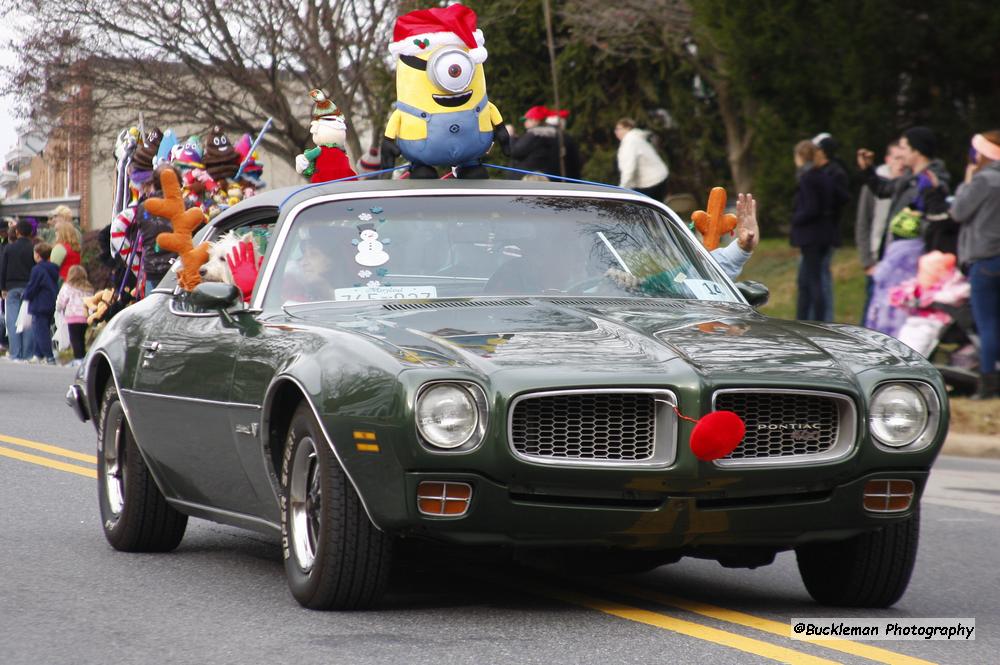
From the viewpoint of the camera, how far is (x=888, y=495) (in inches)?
220

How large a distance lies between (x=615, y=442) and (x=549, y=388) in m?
0.27

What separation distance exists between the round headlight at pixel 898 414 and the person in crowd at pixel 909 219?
8.51 meters

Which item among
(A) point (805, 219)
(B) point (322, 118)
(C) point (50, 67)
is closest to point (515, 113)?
(C) point (50, 67)

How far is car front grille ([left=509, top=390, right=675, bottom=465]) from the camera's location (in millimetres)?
5215

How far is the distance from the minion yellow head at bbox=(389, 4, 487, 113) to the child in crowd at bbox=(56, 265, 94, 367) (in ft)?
46.5

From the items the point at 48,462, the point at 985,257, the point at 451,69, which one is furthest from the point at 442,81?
the point at 985,257

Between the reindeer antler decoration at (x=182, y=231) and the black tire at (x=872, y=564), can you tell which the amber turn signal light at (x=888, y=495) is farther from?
the reindeer antler decoration at (x=182, y=231)

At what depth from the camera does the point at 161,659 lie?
4988 mm

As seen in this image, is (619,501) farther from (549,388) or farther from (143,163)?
(143,163)

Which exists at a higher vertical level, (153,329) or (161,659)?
(153,329)

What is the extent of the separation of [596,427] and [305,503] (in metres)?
1.02

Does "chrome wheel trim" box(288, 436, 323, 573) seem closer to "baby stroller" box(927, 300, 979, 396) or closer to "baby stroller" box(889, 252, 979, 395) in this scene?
"baby stroller" box(927, 300, 979, 396)

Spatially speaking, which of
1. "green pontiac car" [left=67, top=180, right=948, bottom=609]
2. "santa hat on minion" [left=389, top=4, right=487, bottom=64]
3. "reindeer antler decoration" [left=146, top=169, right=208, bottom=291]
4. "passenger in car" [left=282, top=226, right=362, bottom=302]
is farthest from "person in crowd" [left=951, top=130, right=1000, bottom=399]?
"passenger in car" [left=282, top=226, right=362, bottom=302]

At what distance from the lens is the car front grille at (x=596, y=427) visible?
17.1 ft
